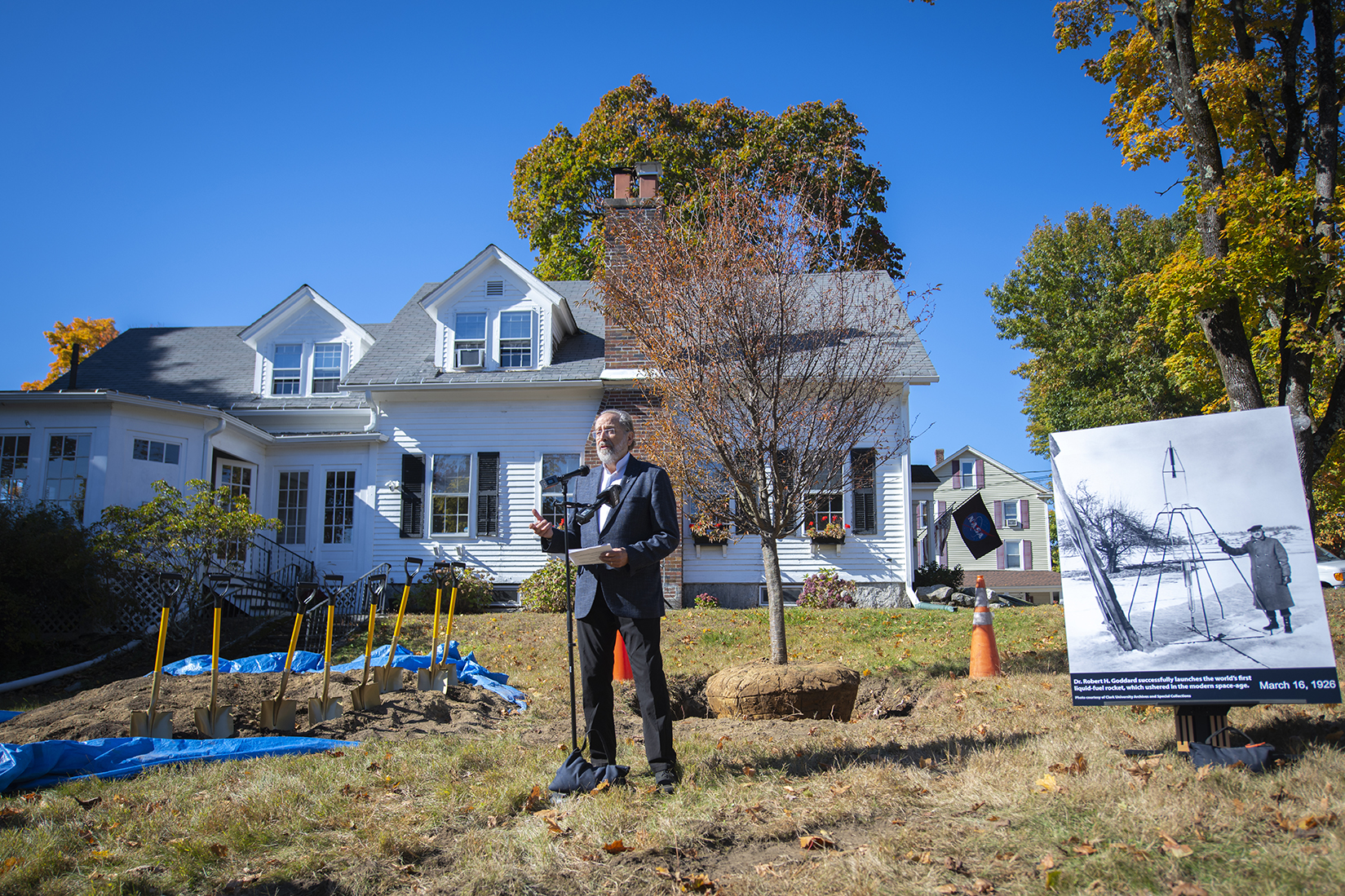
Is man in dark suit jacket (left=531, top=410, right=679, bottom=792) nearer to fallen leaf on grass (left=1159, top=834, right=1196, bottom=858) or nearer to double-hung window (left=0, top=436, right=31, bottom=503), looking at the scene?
fallen leaf on grass (left=1159, top=834, right=1196, bottom=858)

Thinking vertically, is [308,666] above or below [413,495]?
below

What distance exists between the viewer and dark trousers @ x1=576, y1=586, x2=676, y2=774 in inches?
169

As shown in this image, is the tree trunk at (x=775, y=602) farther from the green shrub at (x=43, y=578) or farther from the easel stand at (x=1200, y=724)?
the green shrub at (x=43, y=578)

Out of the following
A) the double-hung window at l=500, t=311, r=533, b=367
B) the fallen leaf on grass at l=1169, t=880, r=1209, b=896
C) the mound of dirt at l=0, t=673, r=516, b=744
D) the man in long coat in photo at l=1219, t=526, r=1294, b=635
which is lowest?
the mound of dirt at l=0, t=673, r=516, b=744

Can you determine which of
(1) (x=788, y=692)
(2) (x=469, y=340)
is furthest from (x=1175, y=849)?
(2) (x=469, y=340)

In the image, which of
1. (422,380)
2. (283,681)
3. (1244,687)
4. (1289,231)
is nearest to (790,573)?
(422,380)

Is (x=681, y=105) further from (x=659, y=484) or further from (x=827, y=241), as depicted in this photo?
(x=659, y=484)

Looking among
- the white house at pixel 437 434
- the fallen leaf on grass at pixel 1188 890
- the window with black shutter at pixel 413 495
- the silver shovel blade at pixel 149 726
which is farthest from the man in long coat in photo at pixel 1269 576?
the window with black shutter at pixel 413 495

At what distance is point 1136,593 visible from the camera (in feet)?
14.5

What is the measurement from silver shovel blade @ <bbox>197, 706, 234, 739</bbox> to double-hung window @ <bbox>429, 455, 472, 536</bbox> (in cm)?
1032

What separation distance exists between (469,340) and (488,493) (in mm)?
3198

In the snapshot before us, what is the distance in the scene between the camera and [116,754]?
5.19 m

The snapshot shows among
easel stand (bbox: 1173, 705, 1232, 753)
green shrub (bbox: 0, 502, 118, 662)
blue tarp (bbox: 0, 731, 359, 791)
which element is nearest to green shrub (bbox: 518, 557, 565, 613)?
green shrub (bbox: 0, 502, 118, 662)

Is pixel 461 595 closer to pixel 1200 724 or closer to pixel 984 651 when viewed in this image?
pixel 984 651
